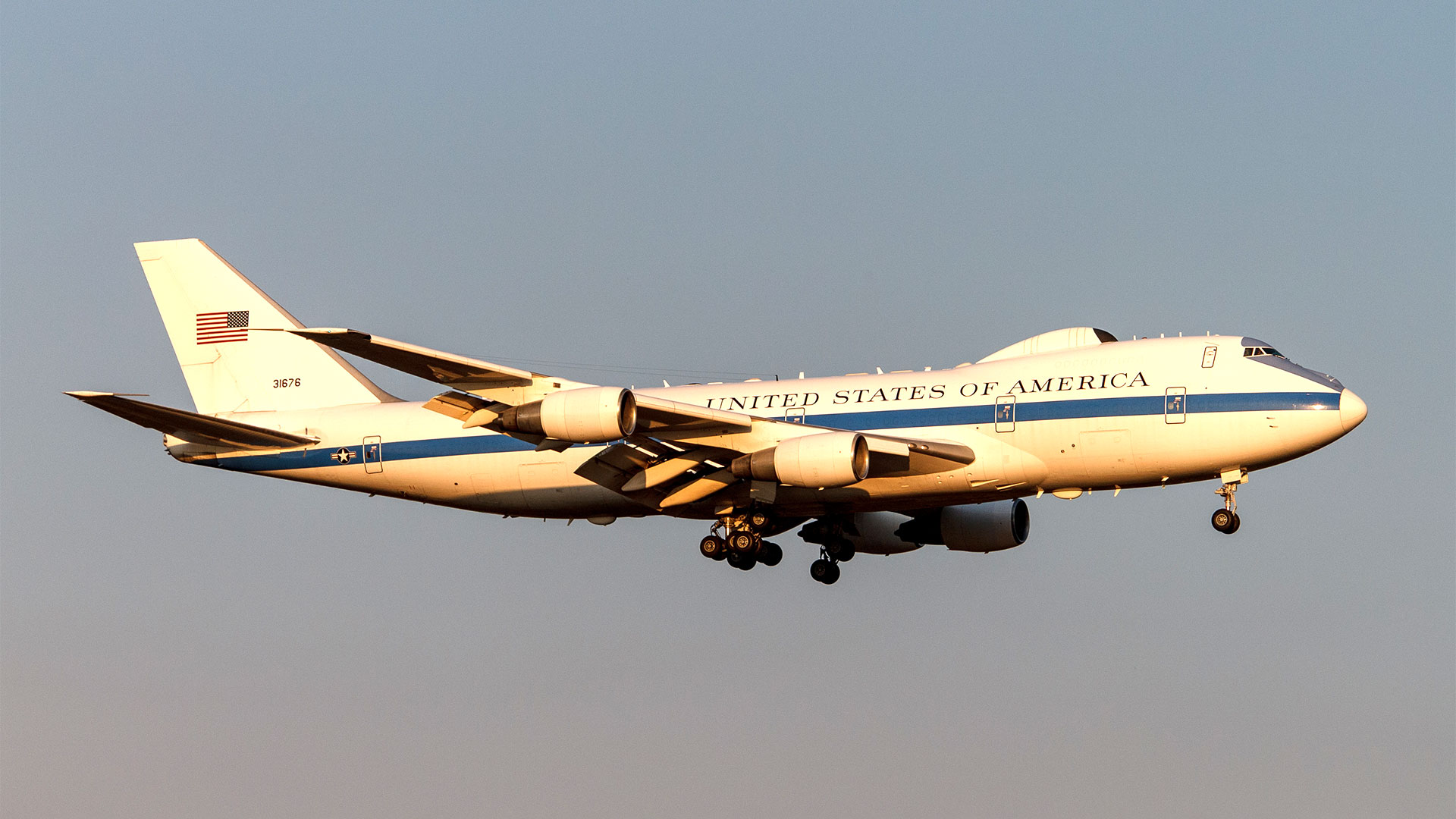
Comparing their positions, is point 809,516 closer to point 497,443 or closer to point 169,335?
point 497,443

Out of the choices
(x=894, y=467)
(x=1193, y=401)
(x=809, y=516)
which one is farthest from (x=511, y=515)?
(x=1193, y=401)

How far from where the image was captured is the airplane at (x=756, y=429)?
128 ft

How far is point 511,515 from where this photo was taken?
46844mm

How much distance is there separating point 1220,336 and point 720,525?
558 inches

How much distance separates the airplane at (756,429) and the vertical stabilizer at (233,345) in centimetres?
6

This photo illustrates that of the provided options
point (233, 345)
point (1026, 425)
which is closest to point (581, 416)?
point (1026, 425)

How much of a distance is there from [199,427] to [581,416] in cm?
1421

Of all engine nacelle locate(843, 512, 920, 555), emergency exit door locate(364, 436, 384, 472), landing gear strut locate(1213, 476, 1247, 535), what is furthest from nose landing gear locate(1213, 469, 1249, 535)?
emergency exit door locate(364, 436, 384, 472)

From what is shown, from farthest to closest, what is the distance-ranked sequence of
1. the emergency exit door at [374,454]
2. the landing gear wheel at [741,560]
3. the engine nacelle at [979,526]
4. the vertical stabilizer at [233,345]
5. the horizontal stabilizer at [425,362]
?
1. the vertical stabilizer at [233,345]
2. the engine nacelle at [979,526]
3. the emergency exit door at [374,454]
4. the landing gear wheel at [741,560]
5. the horizontal stabilizer at [425,362]

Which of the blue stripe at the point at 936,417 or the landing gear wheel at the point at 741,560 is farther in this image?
the landing gear wheel at the point at 741,560

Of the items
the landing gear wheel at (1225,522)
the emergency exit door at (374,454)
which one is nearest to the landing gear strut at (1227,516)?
the landing gear wheel at (1225,522)

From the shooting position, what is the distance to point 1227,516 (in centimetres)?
4062

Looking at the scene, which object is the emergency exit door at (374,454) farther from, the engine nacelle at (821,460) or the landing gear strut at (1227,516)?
the landing gear strut at (1227,516)

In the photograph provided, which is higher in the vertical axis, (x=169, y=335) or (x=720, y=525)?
(x=169, y=335)
